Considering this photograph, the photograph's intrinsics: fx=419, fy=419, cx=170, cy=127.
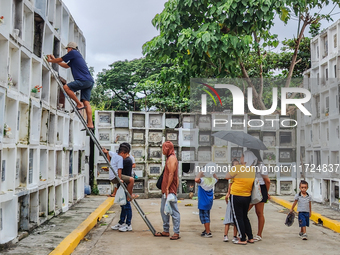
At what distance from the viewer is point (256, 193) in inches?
259

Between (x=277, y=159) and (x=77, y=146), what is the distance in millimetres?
6551

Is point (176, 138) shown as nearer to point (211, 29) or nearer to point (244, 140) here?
point (211, 29)

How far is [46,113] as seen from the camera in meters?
7.69

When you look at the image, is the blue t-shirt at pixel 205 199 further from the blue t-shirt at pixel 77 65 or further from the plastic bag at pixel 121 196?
the blue t-shirt at pixel 77 65

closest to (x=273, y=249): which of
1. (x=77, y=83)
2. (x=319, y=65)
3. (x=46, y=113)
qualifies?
(x=77, y=83)

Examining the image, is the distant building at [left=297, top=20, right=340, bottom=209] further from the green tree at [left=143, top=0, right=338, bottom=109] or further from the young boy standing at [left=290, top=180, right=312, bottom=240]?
the young boy standing at [left=290, top=180, right=312, bottom=240]

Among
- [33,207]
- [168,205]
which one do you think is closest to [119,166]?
[168,205]

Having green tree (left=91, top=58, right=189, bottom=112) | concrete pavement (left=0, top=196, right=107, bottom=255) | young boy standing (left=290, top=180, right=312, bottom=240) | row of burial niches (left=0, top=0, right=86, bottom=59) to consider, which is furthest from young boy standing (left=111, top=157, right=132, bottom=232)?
green tree (left=91, top=58, right=189, bottom=112)

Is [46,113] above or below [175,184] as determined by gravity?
above

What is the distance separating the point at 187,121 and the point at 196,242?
23.5 ft

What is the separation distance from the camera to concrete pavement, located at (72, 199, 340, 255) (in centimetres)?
608

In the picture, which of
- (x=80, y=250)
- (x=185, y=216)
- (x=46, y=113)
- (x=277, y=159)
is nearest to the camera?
(x=80, y=250)

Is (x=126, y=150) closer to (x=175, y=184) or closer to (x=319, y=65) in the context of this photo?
(x=175, y=184)

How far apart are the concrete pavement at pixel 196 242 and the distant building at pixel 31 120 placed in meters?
1.03
